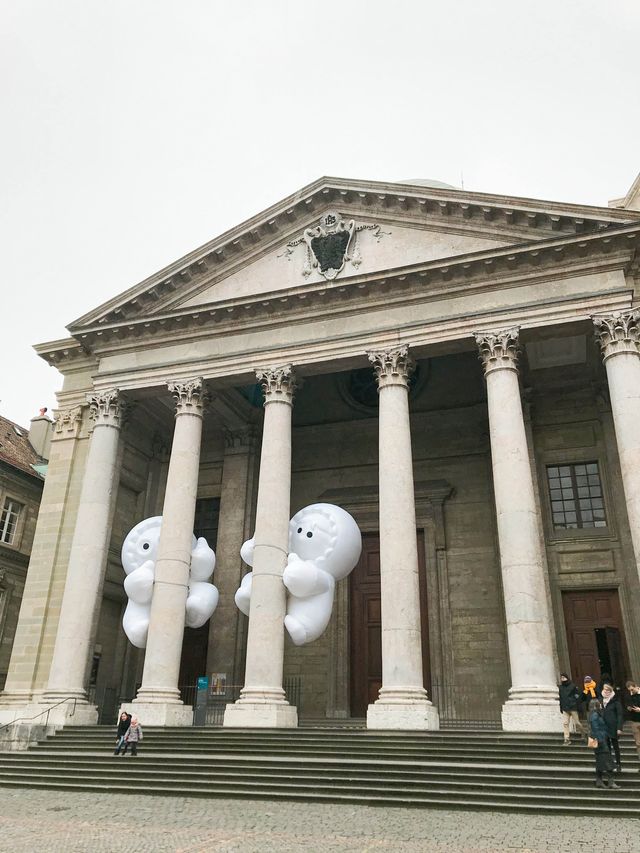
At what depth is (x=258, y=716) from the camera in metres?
16.8

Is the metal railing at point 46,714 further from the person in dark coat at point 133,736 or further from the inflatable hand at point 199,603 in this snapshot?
the person in dark coat at point 133,736

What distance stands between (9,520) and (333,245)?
1801 centimetres

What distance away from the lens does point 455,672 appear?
71.0 feet

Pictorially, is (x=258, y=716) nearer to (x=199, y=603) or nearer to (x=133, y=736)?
(x=133, y=736)

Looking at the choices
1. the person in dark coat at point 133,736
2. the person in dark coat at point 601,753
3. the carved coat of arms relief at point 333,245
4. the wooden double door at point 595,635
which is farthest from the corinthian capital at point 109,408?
the person in dark coat at point 601,753

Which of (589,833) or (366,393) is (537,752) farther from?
(366,393)

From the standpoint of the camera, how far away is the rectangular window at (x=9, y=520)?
1122 inches

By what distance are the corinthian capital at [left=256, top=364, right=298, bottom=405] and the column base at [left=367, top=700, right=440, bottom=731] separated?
8.79m

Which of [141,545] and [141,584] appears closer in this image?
[141,584]

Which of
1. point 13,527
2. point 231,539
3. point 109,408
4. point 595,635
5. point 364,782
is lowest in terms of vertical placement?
point 364,782

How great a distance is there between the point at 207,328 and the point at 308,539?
7635 mm

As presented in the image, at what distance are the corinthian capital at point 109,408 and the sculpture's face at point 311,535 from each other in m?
7.23

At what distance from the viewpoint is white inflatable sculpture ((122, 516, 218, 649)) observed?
19.2m

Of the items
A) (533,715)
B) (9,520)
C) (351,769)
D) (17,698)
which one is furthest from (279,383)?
(9,520)
